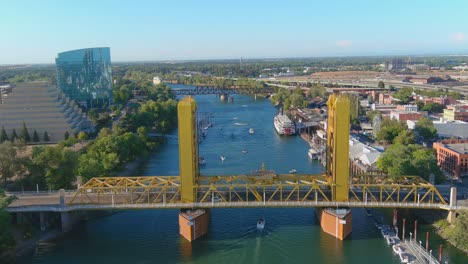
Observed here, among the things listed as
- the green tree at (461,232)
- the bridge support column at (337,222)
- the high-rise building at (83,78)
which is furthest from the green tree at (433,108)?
the high-rise building at (83,78)

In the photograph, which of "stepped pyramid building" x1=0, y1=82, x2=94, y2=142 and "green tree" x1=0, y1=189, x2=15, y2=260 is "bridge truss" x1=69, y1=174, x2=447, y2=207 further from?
"stepped pyramid building" x1=0, y1=82, x2=94, y2=142

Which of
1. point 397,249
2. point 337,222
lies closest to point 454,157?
point 397,249

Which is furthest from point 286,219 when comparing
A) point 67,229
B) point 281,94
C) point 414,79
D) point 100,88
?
point 414,79

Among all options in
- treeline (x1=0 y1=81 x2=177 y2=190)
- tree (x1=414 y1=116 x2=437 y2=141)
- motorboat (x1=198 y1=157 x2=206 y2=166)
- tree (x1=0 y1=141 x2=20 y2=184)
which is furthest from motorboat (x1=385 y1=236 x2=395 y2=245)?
tree (x1=414 y1=116 x2=437 y2=141)

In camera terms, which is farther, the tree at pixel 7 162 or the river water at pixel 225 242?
the tree at pixel 7 162

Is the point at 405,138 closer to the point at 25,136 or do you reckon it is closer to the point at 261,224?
the point at 261,224

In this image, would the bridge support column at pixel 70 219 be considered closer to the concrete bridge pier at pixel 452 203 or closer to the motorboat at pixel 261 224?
the motorboat at pixel 261 224
